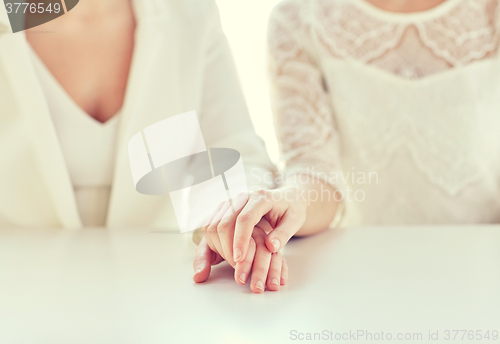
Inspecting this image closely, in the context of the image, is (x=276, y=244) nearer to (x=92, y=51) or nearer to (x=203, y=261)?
(x=203, y=261)

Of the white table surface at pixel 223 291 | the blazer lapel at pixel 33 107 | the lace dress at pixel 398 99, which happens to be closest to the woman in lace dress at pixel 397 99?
the lace dress at pixel 398 99

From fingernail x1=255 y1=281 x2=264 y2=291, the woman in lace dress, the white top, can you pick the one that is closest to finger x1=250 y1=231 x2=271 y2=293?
fingernail x1=255 y1=281 x2=264 y2=291

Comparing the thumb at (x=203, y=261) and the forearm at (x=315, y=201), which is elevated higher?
the thumb at (x=203, y=261)

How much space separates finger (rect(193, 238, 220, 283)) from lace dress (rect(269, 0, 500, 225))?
0.24 m

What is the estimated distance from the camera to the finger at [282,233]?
0.22m

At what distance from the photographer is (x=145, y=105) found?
0.72 feet

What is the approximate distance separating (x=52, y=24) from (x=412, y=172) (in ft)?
1.54

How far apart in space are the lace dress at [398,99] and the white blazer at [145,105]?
21cm

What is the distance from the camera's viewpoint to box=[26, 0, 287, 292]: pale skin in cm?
20

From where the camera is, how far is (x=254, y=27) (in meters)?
0.23

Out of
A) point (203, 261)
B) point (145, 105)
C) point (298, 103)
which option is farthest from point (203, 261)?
point (298, 103)

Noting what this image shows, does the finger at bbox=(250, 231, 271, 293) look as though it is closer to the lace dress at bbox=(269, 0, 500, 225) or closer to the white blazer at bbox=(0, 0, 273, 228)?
the white blazer at bbox=(0, 0, 273, 228)

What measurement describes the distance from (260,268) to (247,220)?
0.03 metres

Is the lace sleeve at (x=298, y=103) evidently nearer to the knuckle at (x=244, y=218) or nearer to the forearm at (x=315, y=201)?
the forearm at (x=315, y=201)
